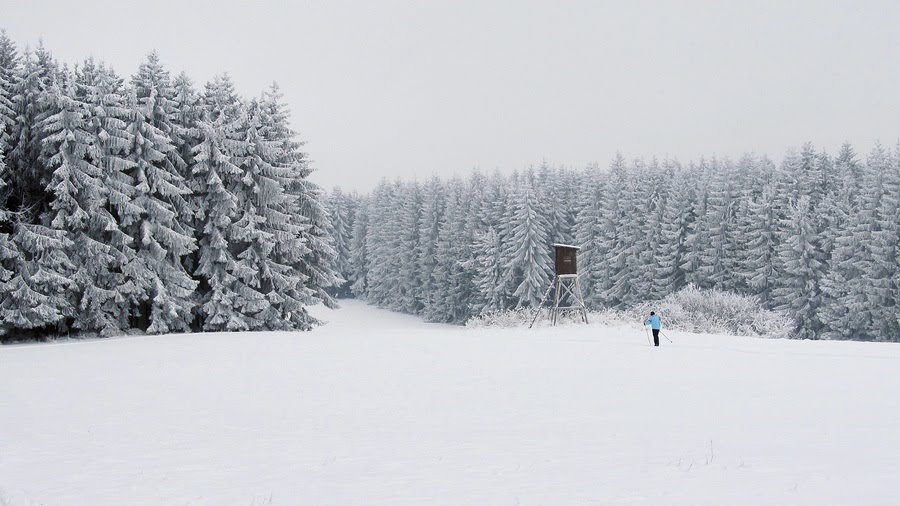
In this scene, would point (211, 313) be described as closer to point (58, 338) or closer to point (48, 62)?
point (58, 338)

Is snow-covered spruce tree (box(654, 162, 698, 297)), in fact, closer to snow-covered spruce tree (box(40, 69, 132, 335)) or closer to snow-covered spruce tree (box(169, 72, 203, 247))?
snow-covered spruce tree (box(169, 72, 203, 247))

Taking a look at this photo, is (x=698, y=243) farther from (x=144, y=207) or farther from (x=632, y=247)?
(x=144, y=207)

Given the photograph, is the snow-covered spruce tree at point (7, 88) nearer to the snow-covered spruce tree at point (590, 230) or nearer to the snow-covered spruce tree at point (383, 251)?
the snow-covered spruce tree at point (590, 230)

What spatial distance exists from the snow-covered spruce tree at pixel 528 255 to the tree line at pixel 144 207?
1116 inches

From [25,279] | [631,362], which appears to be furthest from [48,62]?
[631,362]

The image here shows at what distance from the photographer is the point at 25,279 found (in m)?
25.7

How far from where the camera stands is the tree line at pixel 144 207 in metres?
26.9

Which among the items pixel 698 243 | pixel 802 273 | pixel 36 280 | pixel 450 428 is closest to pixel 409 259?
pixel 698 243

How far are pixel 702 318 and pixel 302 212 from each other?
905 inches

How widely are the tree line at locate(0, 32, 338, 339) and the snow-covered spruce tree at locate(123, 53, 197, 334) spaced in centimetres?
8

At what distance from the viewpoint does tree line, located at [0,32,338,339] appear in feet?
88.3

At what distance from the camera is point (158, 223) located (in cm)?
2934

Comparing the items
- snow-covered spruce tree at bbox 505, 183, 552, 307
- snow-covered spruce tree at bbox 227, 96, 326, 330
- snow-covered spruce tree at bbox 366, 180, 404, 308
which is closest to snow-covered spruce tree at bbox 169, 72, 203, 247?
snow-covered spruce tree at bbox 227, 96, 326, 330

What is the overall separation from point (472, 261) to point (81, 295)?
140 feet
